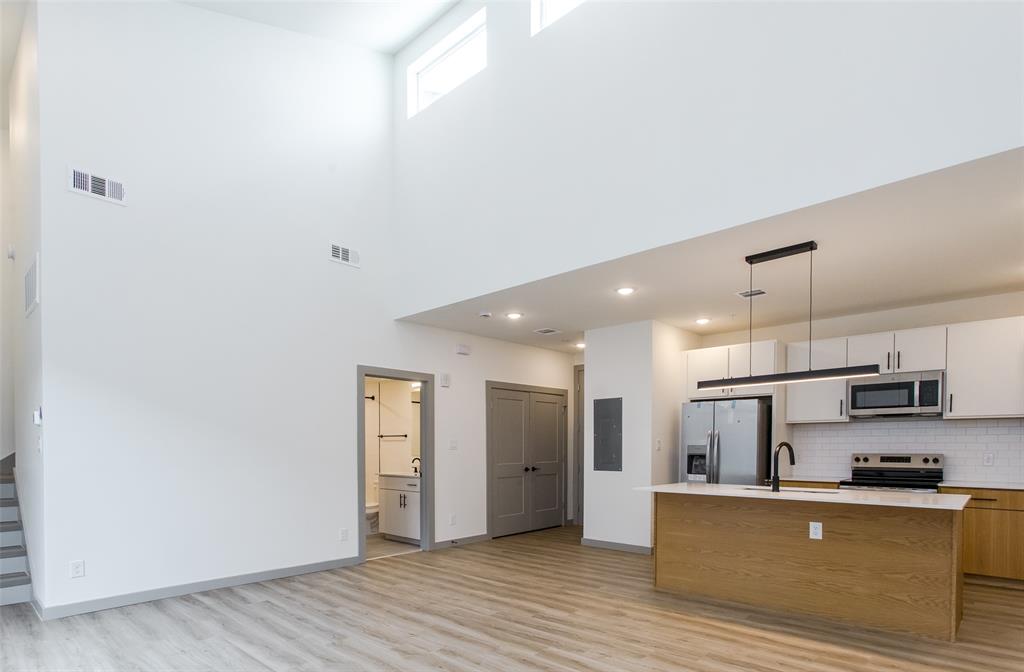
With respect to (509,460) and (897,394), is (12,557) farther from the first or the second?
(897,394)

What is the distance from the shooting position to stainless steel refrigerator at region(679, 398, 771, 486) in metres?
6.43

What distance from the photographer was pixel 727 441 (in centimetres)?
658

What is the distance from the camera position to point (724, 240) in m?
4.33

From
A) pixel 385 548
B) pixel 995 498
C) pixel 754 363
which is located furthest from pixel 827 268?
pixel 385 548

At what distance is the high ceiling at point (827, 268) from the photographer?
11.9 ft

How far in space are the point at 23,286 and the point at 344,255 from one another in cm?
278

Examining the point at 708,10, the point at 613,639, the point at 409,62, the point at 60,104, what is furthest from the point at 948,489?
the point at 60,104

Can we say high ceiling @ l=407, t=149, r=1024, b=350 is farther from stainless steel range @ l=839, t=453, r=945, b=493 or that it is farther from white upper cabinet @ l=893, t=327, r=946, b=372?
stainless steel range @ l=839, t=453, r=945, b=493

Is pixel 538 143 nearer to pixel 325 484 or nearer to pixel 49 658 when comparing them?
pixel 325 484

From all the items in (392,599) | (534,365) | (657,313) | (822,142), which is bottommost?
(392,599)

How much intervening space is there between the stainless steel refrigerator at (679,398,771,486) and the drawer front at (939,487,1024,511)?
1.57 m

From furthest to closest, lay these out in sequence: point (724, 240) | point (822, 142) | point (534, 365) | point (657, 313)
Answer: point (534, 365) < point (657, 313) < point (724, 240) < point (822, 142)

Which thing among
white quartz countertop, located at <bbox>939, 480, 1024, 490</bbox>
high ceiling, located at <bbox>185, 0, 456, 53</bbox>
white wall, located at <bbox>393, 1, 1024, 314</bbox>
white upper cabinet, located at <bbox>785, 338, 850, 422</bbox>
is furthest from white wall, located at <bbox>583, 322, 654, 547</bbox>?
high ceiling, located at <bbox>185, 0, 456, 53</bbox>

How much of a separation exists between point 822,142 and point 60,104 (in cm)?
538
